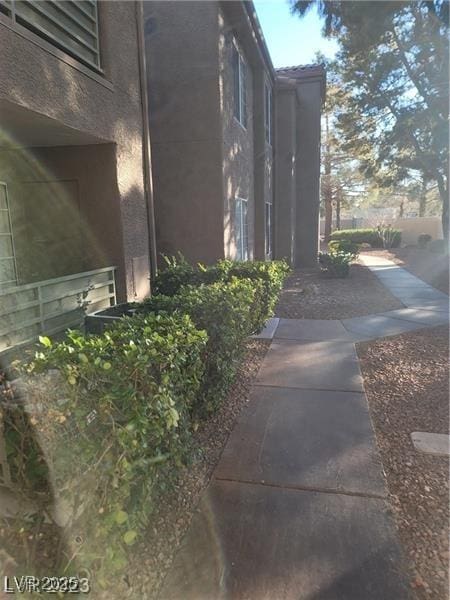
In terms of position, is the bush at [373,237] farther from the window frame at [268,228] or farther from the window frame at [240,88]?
Answer: the window frame at [240,88]

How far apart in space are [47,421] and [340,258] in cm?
1282

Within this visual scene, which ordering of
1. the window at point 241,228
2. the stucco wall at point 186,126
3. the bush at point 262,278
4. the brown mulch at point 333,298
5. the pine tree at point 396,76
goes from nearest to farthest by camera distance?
the bush at point 262,278 → the stucco wall at point 186,126 → the brown mulch at point 333,298 → the window at point 241,228 → the pine tree at point 396,76

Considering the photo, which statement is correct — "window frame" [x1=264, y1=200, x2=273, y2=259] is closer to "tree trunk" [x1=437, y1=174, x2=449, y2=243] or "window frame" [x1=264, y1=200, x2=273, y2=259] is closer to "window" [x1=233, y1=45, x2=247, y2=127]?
"window" [x1=233, y1=45, x2=247, y2=127]

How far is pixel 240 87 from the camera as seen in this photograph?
1031 centimetres

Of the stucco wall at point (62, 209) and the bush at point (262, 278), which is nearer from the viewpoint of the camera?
the stucco wall at point (62, 209)

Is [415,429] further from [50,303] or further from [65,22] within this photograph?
[65,22]

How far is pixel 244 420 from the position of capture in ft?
13.6

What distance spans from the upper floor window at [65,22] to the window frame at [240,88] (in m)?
4.86

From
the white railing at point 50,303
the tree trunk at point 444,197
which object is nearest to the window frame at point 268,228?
the white railing at point 50,303

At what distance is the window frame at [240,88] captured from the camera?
32.0 ft

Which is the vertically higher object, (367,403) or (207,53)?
(207,53)

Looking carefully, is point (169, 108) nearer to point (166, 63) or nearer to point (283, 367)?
point (166, 63)

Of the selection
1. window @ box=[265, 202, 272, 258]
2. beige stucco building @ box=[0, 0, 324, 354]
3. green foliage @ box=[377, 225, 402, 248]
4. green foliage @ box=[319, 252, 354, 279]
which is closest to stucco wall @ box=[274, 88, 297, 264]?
window @ box=[265, 202, 272, 258]

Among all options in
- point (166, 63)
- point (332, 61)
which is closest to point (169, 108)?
point (166, 63)
